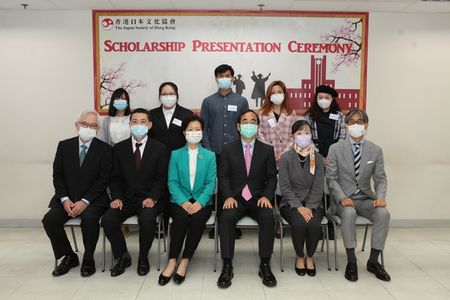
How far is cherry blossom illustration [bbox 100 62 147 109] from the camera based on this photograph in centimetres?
517

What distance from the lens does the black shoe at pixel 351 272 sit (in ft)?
11.4

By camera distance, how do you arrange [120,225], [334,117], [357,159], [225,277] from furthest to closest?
[334,117]
[357,159]
[120,225]
[225,277]

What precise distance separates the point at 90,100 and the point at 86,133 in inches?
59.6

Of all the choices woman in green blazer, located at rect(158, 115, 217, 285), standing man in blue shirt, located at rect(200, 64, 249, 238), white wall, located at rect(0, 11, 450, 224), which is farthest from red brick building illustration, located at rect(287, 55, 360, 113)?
woman in green blazer, located at rect(158, 115, 217, 285)

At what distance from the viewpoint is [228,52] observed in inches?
204

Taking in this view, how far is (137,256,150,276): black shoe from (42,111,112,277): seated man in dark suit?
16.7 inches

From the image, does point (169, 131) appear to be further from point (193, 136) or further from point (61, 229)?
point (61, 229)

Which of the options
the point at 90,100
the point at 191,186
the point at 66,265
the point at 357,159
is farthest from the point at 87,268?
the point at 357,159

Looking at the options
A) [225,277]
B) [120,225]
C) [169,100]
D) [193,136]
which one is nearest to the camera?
[225,277]

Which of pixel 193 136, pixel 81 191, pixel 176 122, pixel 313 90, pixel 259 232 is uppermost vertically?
pixel 313 90

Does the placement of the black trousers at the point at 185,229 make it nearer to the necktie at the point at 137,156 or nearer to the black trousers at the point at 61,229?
the necktie at the point at 137,156

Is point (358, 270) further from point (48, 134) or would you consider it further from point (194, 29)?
point (48, 134)

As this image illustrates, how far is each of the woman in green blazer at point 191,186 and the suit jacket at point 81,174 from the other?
2.12 feet

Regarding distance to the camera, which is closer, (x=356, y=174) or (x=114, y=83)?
(x=356, y=174)
